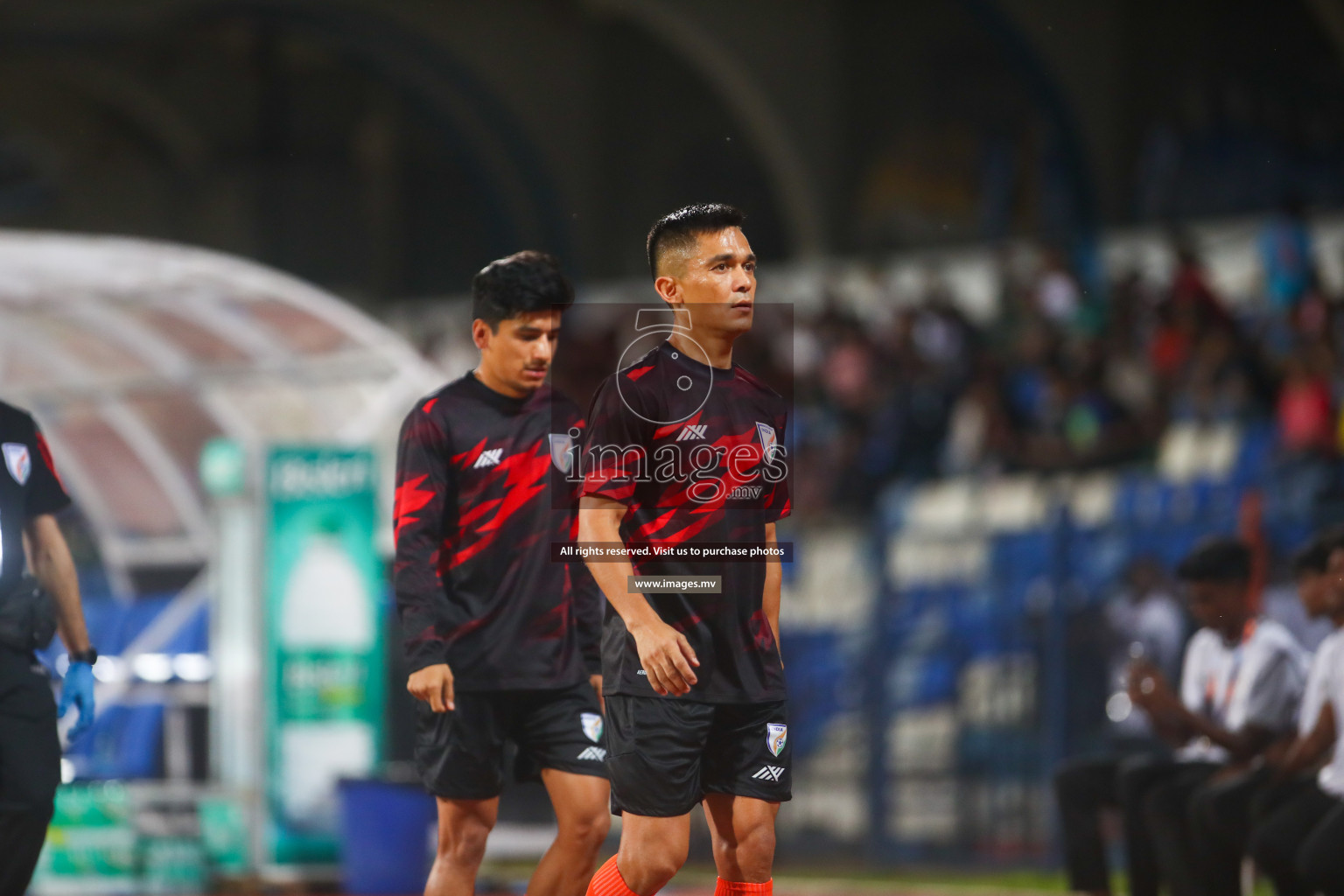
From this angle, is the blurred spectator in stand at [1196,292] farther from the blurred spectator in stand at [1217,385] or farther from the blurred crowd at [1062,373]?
the blurred spectator in stand at [1217,385]

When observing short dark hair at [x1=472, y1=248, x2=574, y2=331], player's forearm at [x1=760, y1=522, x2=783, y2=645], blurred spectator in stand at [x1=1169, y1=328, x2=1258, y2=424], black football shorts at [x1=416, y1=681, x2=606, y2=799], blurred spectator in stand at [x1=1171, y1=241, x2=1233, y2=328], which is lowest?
black football shorts at [x1=416, y1=681, x2=606, y2=799]

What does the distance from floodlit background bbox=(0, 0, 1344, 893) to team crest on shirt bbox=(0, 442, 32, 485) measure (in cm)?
475

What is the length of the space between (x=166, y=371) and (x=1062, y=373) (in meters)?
6.10

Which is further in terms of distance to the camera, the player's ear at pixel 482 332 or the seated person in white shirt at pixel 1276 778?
the seated person in white shirt at pixel 1276 778

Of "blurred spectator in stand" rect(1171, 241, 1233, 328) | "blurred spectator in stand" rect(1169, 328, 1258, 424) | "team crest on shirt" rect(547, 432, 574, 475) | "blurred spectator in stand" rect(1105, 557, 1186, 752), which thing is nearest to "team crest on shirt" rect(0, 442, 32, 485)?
"team crest on shirt" rect(547, 432, 574, 475)

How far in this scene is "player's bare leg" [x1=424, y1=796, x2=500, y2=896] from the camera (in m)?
5.82

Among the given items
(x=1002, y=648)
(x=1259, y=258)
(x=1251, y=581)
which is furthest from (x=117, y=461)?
(x=1259, y=258)

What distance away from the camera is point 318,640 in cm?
1077

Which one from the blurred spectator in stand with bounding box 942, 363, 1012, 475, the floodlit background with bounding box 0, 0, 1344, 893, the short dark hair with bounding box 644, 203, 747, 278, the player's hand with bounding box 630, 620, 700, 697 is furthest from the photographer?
the blurred spectator in stand with bounding box 942, 363, 1012, 475

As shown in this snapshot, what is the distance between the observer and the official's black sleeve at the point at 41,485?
593 cm

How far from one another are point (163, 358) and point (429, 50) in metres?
9.26

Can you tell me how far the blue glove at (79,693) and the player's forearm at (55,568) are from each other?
151 mm

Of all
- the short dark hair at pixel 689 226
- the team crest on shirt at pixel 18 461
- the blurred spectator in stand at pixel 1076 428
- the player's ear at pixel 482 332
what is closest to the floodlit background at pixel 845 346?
the blurred spectator in stand at pixel 1076 428

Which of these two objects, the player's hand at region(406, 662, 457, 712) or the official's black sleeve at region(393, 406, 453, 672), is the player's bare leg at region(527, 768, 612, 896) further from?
the official's black sleeve at region(393, 406, 453, 672)
